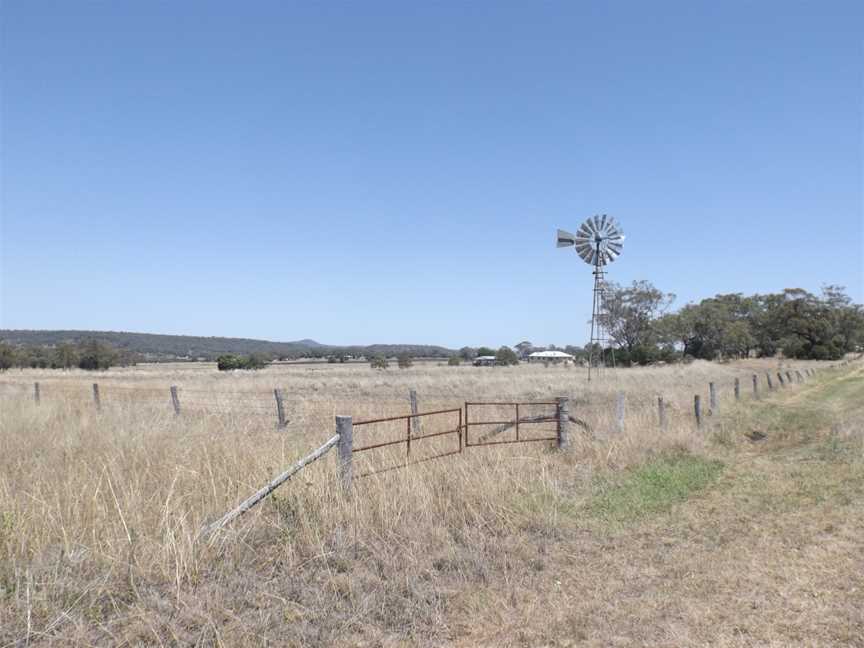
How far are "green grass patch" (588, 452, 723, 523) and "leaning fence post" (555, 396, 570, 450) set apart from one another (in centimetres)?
146

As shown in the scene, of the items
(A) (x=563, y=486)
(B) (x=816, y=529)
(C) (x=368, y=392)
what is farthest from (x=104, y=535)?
(C) (x=368, y=392)

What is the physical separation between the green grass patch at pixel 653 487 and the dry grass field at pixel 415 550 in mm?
45

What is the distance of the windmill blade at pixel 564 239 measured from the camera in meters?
34.8

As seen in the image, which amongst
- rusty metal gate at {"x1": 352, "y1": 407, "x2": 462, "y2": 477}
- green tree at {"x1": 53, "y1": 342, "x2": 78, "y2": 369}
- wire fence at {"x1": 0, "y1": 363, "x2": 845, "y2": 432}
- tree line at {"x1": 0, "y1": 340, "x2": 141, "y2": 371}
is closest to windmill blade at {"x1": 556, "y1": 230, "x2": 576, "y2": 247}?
wire fence at {"x1": 0, "y1": 363, "x2": 845, "y2": 432}

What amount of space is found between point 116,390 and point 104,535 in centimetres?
2161

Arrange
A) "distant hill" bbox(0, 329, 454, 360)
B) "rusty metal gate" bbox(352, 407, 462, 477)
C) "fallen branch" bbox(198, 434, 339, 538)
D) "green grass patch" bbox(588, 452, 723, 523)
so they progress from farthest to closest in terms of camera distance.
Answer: "distant hill" bbox(0, 329, 454, 360)
"rusty metal gate" bbox(352, 407, 462, 477)
"green grass patch" bbox(588, 452, 723, 523)
"fallen branch" bbox(198, 434, 339, 538)

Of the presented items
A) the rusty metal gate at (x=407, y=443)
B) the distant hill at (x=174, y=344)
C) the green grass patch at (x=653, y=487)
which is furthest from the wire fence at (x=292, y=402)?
the distant hill at (x=174, y=344)

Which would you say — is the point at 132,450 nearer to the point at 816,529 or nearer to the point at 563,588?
the point at 563,588

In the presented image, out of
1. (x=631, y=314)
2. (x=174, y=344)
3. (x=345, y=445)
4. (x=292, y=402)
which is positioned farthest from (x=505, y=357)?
(x=174, y=344)

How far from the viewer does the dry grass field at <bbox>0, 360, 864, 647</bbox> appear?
4.01 metres

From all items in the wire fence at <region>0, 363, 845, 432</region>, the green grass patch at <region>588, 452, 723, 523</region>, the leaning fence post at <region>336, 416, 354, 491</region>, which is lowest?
the green grass patch at <region>588, 452, 723, 523</region>

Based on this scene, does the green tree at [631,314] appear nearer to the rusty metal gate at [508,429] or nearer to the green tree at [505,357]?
the green tree at [505,357]

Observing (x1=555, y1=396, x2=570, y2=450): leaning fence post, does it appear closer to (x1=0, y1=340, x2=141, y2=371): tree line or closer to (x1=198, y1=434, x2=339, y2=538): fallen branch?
(x1=198, y1=434, x2=339, y2=538): fallen branch

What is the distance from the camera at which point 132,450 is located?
24.7 ft
